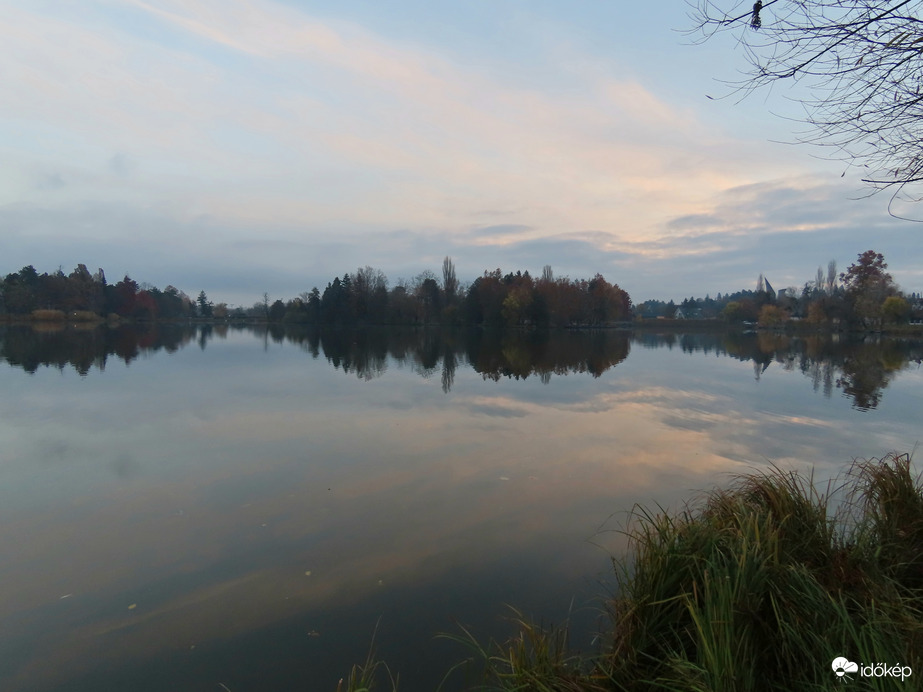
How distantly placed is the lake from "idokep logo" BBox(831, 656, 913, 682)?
172cm

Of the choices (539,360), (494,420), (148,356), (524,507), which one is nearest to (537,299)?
(539,360)

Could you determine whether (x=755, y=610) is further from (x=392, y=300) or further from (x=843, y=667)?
(x=392, y=300)

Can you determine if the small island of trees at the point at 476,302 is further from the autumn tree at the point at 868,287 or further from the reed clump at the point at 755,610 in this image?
the reed clump at the point at 755,610

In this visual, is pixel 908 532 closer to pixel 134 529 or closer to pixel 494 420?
pixel 134 529

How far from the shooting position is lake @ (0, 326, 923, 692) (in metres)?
3.84

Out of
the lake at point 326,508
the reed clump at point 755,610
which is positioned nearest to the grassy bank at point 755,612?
the reed clump at point 755,610

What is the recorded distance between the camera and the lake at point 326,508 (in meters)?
3.84

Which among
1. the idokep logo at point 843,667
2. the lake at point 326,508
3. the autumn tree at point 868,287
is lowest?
the lake at point 326,508

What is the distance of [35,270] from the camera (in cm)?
7762

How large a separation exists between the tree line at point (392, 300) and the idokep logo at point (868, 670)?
73635 millimetres

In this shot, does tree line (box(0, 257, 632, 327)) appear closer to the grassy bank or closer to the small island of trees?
the small island of trees

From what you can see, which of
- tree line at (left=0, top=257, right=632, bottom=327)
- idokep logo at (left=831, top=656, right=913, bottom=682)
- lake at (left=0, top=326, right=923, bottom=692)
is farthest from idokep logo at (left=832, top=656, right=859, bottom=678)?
tree line at (left=0, top=257, right=632, bottom=327)

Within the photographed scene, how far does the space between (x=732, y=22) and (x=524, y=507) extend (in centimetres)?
511

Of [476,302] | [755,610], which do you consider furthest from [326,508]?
[476,302]
